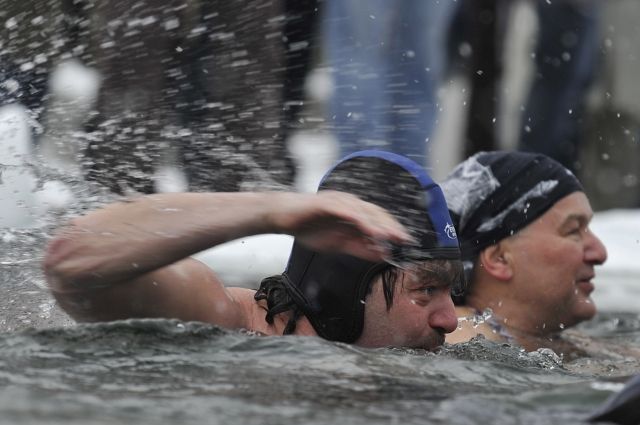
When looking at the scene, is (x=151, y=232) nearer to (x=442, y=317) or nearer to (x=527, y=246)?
(x=442, y=317)

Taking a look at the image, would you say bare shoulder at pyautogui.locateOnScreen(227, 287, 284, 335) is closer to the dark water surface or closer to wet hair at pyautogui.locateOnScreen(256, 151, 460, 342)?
wet hair at pyautogui.locateOnScreen(256, 151, 460, 342)

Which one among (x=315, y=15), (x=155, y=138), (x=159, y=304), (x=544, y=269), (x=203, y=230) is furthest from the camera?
(x=315, y=15)

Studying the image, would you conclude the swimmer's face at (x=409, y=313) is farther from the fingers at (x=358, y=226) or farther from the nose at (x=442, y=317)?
the fingers at (x=358, y=226)

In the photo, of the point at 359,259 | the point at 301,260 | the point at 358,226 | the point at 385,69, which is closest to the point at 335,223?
the point at 358,226

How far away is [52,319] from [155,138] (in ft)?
5.17

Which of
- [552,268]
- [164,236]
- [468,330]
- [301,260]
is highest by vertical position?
[164,236]

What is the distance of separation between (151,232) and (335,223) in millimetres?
449

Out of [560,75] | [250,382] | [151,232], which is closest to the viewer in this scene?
[250,382]

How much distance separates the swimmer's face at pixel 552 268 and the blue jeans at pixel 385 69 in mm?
1920

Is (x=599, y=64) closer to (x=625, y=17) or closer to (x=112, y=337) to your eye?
(x=625, y=17)

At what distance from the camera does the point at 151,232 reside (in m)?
2.95

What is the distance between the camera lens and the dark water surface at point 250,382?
2400mm

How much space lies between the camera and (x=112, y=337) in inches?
121

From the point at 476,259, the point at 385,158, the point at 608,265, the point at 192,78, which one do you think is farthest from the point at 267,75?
the point at 608,265
